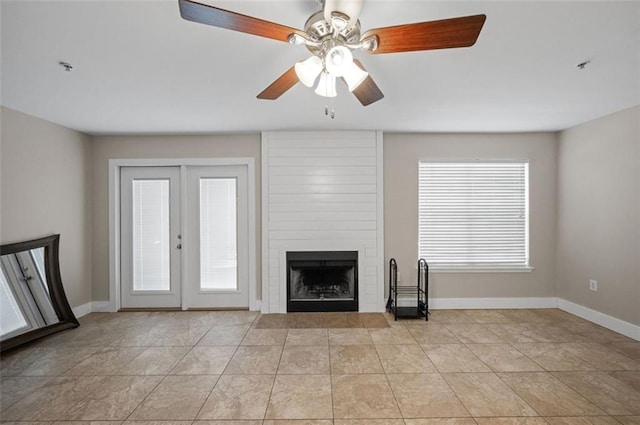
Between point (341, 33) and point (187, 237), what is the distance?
3.55 metres

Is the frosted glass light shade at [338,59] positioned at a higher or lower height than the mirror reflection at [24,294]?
higher

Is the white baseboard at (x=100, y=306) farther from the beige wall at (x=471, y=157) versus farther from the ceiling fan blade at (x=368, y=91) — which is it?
the ceiling fan blade at (x=368, y=91)

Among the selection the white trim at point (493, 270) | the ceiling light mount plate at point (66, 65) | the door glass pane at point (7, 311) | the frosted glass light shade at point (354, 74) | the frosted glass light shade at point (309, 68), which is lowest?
the door glass pane at point (7, 311)

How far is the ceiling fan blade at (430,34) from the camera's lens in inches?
48.0

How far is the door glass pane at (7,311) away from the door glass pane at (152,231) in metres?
1.24

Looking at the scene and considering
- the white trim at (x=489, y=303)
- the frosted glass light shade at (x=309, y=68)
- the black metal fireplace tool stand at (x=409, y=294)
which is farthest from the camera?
the white trim at (x=489, y=303)

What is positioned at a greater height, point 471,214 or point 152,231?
point 471,214

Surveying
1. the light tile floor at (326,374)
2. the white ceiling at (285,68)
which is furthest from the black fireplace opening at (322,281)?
the white ceiling at (285,68)

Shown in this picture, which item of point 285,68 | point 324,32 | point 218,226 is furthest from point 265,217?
point 324,32

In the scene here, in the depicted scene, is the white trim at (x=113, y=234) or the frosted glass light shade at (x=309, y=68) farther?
the white trim at (x=113, y=234)

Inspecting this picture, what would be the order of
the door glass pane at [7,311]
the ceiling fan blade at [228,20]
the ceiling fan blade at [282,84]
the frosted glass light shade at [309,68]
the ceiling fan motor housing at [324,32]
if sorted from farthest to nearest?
the door glass pane at [7,311] < the ceiling fan blade at [282,84] < the frosted glass light shade at [309,68] < the ceiling fan motor housing at [324,32] < the ceiling fan blade at [228,20]

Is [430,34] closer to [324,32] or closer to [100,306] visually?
[324,32]

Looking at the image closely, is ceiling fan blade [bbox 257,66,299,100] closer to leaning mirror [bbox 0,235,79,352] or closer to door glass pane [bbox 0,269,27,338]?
leaning mirror [bbox 0,235,79,352]

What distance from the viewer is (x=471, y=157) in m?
4.18
